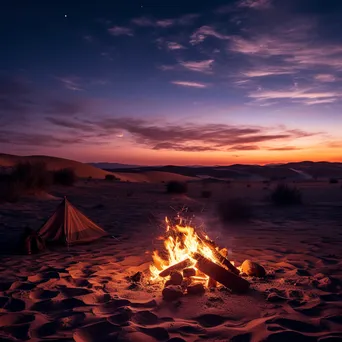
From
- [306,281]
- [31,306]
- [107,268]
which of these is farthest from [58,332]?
[306,281]

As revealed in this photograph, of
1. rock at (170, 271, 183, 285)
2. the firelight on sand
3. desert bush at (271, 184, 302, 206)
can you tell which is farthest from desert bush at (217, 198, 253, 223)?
rock at (170, 271, 183, 285)

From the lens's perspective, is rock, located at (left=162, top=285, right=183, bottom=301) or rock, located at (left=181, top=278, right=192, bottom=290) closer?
rock, located at (left=162, top=285, right=183, bottom=301)

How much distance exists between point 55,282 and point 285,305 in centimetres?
350

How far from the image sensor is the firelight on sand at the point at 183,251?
5508mm

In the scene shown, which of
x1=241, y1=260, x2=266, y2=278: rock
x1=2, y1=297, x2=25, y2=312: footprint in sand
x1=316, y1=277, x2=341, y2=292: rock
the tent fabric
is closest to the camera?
x1=2, y1=297, x2=25, y2=312: footprint in sand

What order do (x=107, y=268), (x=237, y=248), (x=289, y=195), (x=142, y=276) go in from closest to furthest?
(x=142, y=276), (x=107, y=268), (x=237, y=248), (x=289, y=195)

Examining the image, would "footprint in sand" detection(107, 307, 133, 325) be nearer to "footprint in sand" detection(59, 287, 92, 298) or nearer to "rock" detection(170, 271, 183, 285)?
"footprint in sand" detection(59, 287, 92, 298)

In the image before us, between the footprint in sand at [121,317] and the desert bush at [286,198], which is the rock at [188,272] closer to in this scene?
the footprint in sand at [121,317]

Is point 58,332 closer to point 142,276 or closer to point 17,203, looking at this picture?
→ point 142,276

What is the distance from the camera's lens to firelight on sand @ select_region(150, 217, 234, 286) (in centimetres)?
551

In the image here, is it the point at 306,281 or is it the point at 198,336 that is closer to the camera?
the point at 198,336

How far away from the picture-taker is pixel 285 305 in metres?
4.48

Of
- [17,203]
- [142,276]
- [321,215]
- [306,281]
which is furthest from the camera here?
[17,203]

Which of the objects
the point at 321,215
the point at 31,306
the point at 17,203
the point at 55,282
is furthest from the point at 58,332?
the point at 17,203
